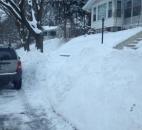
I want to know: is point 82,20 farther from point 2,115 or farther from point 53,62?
point 2,115

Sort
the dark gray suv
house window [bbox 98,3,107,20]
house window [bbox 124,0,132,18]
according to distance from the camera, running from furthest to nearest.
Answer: house window [bbox 98,3,107,20], house window [bbox 124,0,132,18], the dark gray suv

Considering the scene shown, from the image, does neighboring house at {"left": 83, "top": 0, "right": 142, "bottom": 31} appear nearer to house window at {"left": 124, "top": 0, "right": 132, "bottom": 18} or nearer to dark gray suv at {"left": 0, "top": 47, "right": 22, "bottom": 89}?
house window at {"left": 124, "top": 0, "right": 132, "bottom": 18}

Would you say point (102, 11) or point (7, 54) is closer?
point (7, 54)

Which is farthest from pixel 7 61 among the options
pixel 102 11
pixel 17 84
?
pixel 102 11

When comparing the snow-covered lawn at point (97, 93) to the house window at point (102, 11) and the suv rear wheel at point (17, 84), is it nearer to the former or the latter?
the suv rear wheel at point (17, 84)

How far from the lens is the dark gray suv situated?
43.6ft

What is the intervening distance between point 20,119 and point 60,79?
343 centimetres

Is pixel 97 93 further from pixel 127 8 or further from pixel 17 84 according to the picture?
pixel 127 8

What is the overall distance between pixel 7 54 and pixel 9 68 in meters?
0.65

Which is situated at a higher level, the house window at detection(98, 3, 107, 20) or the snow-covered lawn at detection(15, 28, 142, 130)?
the house window at detection(98, 3, 107, 20)

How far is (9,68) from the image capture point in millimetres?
13438

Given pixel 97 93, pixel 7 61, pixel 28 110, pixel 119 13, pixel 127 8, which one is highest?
pixel 127 8

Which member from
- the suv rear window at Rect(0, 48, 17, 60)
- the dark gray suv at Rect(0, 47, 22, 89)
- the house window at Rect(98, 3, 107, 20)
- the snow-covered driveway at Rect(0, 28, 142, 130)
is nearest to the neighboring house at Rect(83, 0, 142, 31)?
the house window at Rect(98, 3, 107, 20)

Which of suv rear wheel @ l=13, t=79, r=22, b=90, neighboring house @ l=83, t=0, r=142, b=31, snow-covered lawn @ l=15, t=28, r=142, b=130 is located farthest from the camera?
neighboring house @ l=83, t=0, r=142, b=31
